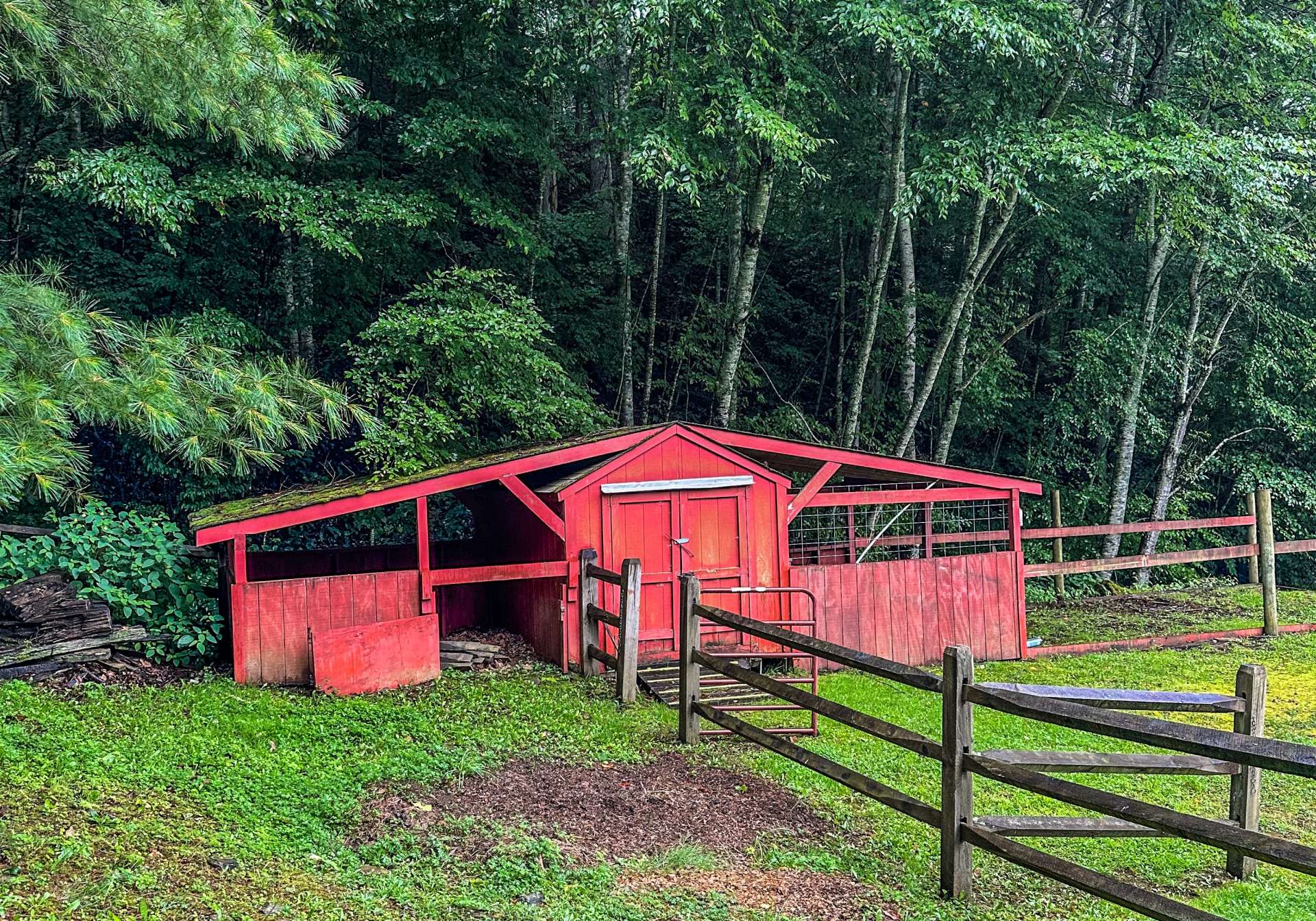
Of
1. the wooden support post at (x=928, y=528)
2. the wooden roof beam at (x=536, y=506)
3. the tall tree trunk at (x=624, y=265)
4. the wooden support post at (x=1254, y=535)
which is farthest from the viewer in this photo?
the tall tree trunk at (x=624, y=265)

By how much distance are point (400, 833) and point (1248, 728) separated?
12.8 feet

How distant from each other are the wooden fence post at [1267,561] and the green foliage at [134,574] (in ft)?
36.7

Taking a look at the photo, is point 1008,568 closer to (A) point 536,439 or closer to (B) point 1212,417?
(A) point 536,439

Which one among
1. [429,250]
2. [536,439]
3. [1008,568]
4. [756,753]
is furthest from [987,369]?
[756,753]

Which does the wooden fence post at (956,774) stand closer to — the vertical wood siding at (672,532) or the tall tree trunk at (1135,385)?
the vertical wood siding at (672,532)

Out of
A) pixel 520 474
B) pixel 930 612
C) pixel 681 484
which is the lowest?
pixel 930 612

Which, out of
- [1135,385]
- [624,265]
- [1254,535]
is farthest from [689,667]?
[1135,385]

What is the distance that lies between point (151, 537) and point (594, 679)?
4008 mm

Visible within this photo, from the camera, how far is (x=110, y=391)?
4609 mm

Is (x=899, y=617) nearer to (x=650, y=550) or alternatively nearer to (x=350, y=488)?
(x=650, y=550)

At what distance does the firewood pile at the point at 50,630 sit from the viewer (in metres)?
6.93

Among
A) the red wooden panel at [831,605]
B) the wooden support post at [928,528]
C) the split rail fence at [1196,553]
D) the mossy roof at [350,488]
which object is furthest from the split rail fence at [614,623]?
the split rail fence at [1196,553]

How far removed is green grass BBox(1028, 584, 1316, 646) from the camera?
37.7 ft

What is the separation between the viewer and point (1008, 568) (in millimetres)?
10469
